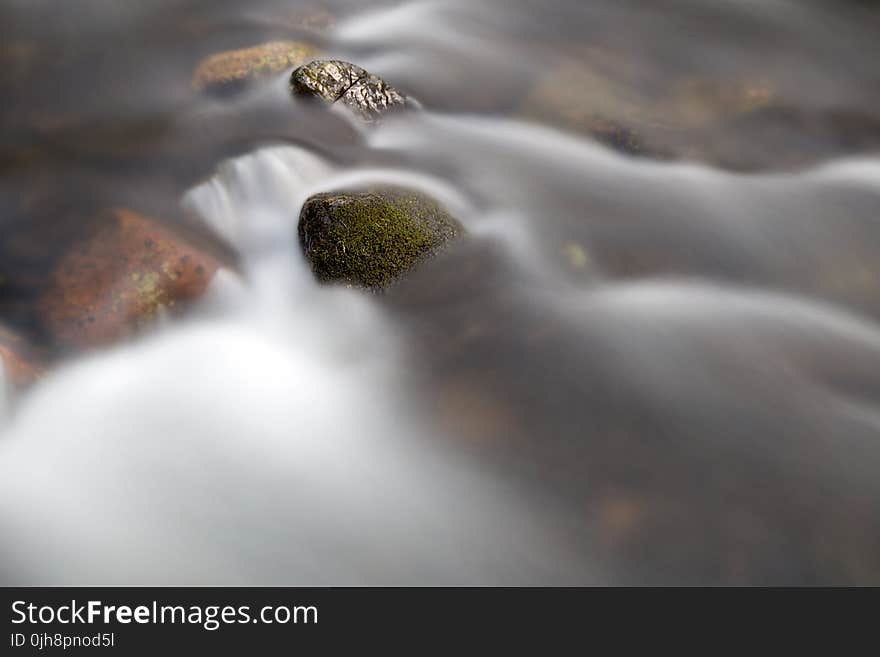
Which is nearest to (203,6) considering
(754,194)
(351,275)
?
(351,275)

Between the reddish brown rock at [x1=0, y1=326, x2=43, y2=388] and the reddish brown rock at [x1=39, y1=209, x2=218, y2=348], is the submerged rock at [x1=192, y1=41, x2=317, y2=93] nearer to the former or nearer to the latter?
the reddish brown rock at [x1=39, y1=209, x2=218, y2=348]

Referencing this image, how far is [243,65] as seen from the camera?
6254 millimetres

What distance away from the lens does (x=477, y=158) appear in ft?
20.0

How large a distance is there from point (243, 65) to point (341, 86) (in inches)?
40.0

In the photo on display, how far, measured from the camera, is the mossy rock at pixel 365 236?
4664mm

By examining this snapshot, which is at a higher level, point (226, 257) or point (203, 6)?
point (203, 6)

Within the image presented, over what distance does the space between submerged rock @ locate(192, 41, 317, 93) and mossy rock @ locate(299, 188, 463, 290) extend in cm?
195

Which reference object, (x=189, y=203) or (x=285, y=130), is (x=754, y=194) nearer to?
(x=285, y=130)

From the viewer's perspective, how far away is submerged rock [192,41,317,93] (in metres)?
6.18
